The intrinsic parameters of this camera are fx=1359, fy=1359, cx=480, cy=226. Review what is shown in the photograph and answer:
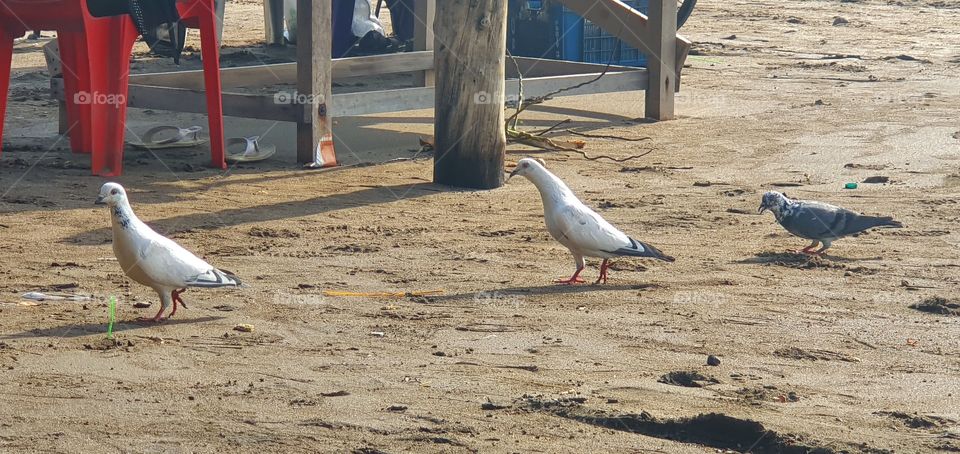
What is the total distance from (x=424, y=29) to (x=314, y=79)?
3.42 meters

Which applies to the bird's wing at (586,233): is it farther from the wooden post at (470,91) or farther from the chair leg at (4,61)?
the chair leg at (4,61)

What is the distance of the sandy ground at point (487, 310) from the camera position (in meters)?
4.52

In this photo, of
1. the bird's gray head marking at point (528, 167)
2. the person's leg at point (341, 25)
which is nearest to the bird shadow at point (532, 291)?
the bird's gray head marking at point (528, 167)

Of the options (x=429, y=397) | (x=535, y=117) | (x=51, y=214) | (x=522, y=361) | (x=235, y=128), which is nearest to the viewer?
(x=429, y=397)

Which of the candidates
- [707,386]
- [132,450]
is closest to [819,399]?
[707,386]

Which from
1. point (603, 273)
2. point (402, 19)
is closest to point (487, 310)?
point (603, 273)

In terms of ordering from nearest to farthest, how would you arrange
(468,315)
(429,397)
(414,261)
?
(429,397) < (468,315) < (414,261)

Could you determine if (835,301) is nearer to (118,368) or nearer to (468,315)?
(468,315)

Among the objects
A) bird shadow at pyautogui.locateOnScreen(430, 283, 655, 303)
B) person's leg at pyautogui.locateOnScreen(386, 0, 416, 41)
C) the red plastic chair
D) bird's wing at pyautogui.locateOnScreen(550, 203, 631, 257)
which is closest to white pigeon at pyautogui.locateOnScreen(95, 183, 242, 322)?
bird shadow at pyautogui.locateOnScreen(430, 283, 655, 303)

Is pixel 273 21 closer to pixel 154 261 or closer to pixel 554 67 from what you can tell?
pixel 554 67

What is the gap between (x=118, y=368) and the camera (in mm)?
5043

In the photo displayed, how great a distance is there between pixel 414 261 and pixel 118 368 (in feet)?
7.19

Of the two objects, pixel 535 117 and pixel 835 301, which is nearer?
pixel 835 301

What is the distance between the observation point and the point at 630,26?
12023 millimetres
